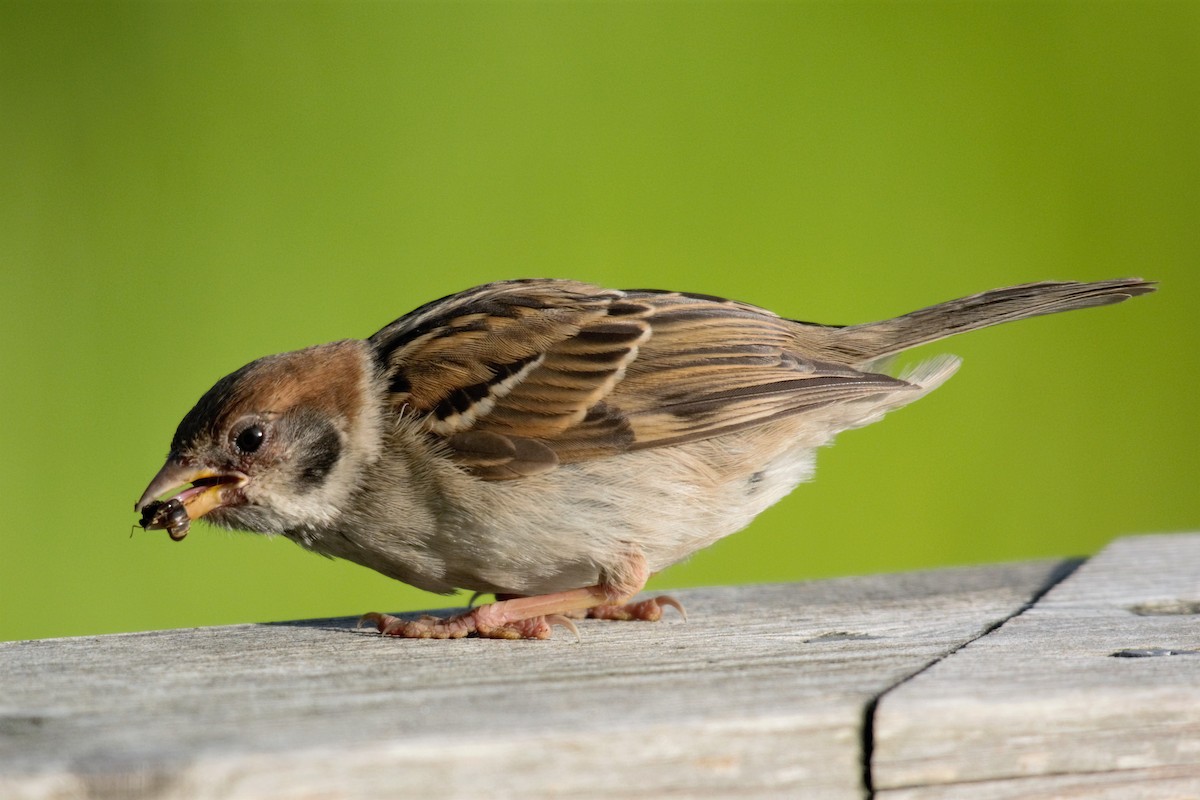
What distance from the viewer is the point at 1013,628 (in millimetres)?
2611

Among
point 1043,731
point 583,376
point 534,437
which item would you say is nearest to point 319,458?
point 534,437

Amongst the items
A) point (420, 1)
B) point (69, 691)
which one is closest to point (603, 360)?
point (69, 691)

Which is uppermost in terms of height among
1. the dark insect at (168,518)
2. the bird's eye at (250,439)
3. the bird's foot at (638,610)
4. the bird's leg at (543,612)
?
the bird's eye at (250,439)

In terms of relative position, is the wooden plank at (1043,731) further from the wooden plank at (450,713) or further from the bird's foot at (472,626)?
the bird's foot at (472,626)

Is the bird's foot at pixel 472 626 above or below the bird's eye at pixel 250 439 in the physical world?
below

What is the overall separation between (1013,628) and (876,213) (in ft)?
8.89

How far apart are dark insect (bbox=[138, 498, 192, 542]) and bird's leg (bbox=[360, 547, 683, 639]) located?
1.53 ft

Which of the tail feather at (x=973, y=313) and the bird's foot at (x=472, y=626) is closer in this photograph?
the bird's foot at (x=472, y=626)

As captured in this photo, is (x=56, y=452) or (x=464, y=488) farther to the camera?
(x=56, y=452)

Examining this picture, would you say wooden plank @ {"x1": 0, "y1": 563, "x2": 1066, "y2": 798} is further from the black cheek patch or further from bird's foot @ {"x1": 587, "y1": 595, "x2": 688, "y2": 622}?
the black cheek patch

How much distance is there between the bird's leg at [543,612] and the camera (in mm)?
2863

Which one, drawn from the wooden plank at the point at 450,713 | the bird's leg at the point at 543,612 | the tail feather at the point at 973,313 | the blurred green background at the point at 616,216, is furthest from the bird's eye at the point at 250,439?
the blurred green background at the point at 616,216

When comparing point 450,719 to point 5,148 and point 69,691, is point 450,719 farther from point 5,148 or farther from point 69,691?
point 5,148

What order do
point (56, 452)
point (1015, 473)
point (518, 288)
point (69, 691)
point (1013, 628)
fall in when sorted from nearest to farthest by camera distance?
point (69, 691)
point (1013, 628)
point (518, 288)
point (56, 452)
point (1015, 473)
